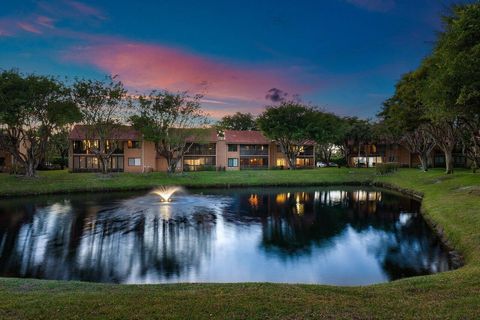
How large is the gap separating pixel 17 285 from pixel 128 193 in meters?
31.8

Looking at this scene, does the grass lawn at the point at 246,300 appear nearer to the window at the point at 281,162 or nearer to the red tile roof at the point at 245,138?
the red tile roof at the point at 245,138

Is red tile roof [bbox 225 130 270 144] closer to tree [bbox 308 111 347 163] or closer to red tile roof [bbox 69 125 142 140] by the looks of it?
tree [bbox 308 111 347 163]

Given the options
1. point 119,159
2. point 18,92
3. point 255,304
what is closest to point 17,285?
point 255,304

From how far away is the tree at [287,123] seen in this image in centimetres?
6656

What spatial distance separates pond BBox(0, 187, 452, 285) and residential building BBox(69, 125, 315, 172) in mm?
29036

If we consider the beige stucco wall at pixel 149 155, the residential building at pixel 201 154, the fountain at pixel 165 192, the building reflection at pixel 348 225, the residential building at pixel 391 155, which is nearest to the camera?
the building reflection at pixel 348 225

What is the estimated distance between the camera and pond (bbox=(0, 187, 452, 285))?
14727 mm

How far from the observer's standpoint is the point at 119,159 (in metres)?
64.9

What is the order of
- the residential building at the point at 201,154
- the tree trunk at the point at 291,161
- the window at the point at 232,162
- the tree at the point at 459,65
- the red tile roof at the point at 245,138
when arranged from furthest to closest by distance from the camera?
the red tile roof at the point at 245,138 → the window at the point at 232,162 → the tree trunk at the point at 291,161 → the residential building at the point at 201,154 → the tree at the point at 459,65

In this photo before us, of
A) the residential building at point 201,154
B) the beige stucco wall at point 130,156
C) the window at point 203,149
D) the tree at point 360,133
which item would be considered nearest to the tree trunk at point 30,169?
the residential building at point 201,154

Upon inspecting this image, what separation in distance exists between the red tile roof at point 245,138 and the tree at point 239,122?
73.4 ft

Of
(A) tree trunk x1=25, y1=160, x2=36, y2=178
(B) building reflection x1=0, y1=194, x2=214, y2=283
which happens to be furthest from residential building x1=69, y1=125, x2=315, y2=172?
(B) building reflection x1=0, y1=194, x2=214, y2=283

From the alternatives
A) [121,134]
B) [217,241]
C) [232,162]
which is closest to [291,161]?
[232,162]

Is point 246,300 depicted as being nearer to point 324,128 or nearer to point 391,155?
point 324,128
